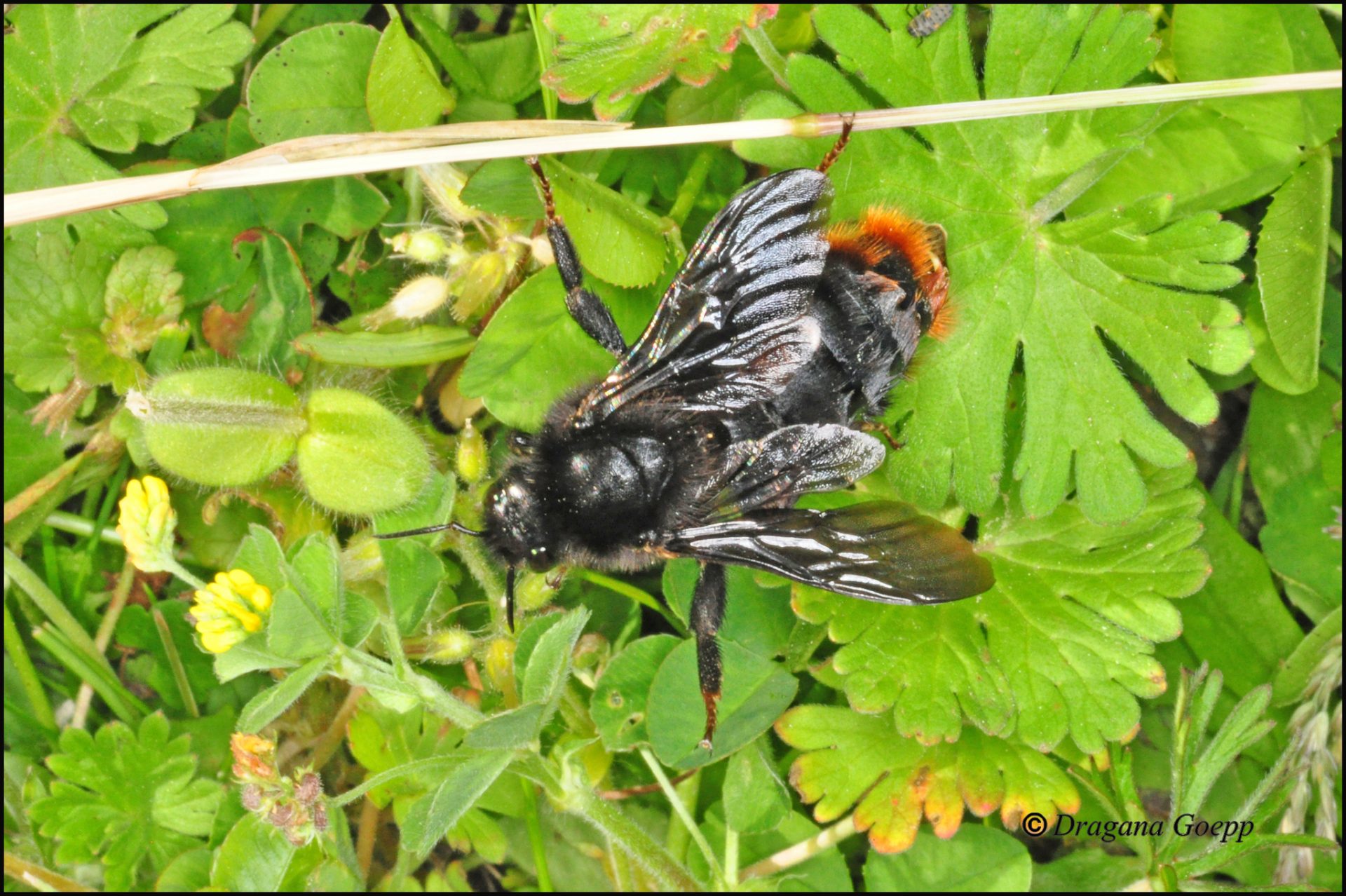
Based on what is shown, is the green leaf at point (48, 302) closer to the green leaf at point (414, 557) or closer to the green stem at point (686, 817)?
the green leaf at point (414, 557)

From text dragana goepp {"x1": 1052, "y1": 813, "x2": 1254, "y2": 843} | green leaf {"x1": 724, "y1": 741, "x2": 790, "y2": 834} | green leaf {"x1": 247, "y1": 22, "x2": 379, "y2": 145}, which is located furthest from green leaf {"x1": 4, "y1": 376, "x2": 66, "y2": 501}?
text dragana goepp {"x1": 1052, "y1": 813, "x2": 1254, "y2": 843}

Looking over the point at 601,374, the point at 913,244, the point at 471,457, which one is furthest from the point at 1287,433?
the point at 471,457

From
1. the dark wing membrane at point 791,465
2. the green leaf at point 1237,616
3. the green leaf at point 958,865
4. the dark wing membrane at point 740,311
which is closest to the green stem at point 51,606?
the dark wing membrane at point 740,311

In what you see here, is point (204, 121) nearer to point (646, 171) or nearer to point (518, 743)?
point (646, 171)

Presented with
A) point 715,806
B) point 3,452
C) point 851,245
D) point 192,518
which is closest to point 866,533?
point 851,245

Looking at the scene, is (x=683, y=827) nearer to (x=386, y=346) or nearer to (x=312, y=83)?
(x=386, y=346)
